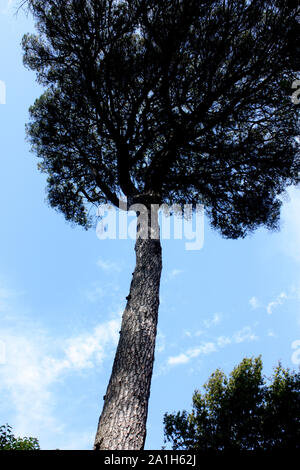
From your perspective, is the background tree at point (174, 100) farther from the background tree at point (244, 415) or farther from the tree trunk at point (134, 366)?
the background tree at point (244, 415)

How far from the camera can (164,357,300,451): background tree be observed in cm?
1008

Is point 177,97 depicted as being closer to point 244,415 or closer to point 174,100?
point 174,100

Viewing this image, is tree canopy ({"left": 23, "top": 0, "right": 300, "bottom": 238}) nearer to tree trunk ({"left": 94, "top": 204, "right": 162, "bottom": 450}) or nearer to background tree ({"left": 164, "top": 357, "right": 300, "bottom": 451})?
tree trunk ({"left": 94, "top": 204, "right": 162, "bottom": 450})

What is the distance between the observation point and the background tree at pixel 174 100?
600 centimetres

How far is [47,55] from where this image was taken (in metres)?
6.99

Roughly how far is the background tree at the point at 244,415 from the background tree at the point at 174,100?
22.1ft

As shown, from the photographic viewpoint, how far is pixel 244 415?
10.8 m

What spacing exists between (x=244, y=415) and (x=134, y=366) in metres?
9.60

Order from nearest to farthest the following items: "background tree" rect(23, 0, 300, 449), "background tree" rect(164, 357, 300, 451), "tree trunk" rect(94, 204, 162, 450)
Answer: "tree trunk" rect(94, 204, 162, 450)
"background tree" rect(23, 0, 300, 449)
"background tree" rect(164, 357, 300, 451)

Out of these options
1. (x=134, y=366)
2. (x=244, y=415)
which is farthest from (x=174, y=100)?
(x=244, y=415)

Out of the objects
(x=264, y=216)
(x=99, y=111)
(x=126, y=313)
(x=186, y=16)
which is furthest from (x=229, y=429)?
(x=186, y=16)

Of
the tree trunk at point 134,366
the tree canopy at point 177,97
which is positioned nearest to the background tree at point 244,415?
the tree canopy at point 177,97

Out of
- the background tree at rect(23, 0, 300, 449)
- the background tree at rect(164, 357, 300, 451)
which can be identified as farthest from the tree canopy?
the background tree at rect(164, 357, 300, 451)

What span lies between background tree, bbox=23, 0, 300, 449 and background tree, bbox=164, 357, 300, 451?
6.73 m
